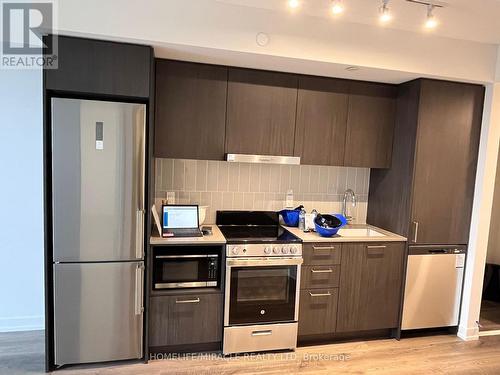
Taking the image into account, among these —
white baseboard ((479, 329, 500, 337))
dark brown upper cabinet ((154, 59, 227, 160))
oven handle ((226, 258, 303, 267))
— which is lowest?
white baseboard ((479, 329, 500, 337))

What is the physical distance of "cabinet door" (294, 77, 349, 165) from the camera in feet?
9.49

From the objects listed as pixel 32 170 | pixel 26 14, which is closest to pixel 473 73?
pixel 26 14

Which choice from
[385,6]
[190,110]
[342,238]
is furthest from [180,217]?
[385,6]

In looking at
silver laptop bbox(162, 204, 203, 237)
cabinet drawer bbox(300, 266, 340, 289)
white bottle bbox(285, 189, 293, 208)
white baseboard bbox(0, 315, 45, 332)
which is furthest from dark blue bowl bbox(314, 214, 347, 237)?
white baseboard bbox(0, 315, 45, 332)

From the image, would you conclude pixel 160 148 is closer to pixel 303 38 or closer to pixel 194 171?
pixel 194 171

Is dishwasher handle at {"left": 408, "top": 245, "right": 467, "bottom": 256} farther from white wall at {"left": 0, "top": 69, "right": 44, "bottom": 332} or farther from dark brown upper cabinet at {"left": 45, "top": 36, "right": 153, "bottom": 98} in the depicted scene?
white wall at {"left": 0, "top": 69, "right": 44, "bottom": 332}

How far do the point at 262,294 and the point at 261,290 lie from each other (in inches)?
1.4

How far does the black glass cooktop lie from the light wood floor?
95 centimetres

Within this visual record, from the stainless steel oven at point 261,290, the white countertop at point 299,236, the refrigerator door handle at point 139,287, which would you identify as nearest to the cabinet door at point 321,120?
the white countertop at point 299,236

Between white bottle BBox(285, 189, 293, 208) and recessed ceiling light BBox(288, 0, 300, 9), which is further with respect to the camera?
white bottle BBox(285, 189, 293, 208)

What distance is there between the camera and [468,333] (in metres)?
3.11

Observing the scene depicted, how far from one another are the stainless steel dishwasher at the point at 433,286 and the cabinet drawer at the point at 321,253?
690 millimetres

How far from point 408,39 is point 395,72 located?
0.83ft

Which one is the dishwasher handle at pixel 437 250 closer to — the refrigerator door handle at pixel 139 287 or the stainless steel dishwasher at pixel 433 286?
the stainless steel dishwasher at pixel 433 286
